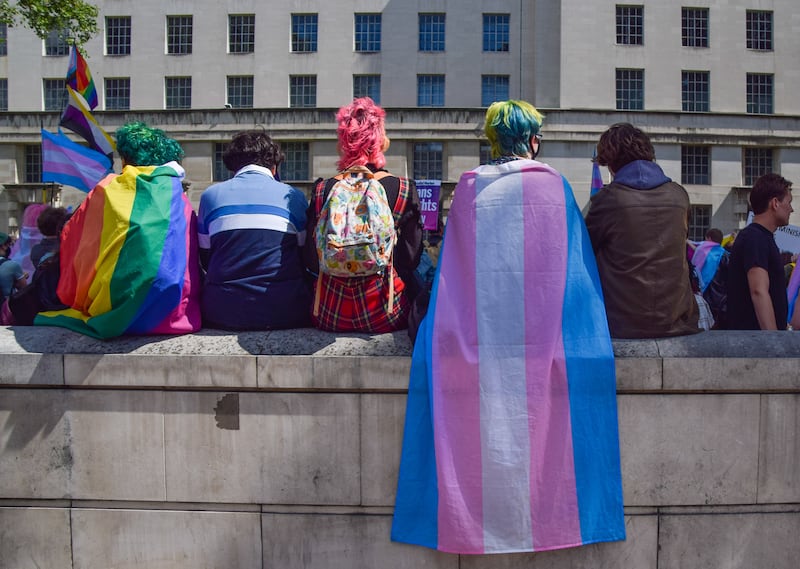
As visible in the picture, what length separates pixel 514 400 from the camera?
3.51 m

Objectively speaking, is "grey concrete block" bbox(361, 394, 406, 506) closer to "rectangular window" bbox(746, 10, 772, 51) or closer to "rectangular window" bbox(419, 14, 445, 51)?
"rectangular window" bbox(419, 14, 445, 51)

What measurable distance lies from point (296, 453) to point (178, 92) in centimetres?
3950

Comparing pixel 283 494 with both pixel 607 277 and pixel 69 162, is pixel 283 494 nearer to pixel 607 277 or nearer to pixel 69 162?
pixel 607 277

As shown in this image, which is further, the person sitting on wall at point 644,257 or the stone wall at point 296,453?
the person sitting on wall at point 644,257

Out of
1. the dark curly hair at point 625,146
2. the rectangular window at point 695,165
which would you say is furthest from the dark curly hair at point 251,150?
the rectangular window at point 695,165

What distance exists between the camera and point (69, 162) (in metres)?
11.7

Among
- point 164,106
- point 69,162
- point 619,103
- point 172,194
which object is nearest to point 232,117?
point 164,106

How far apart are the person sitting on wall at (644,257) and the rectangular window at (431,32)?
3682cm

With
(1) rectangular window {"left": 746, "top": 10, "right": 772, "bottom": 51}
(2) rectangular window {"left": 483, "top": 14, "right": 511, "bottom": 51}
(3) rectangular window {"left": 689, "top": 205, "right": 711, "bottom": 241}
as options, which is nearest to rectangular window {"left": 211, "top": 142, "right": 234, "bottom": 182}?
(2) rectangular window {"left": 483, "top": 14, "right": 511, "bottom": 51}

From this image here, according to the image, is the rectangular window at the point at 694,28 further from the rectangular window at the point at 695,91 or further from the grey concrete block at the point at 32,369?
the grey concrete block at the point at 32,369

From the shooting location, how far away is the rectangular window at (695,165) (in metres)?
35.3

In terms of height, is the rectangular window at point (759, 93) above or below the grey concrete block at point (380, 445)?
above

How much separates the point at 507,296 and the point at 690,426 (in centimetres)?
121

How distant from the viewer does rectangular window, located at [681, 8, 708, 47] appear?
3678 cm
